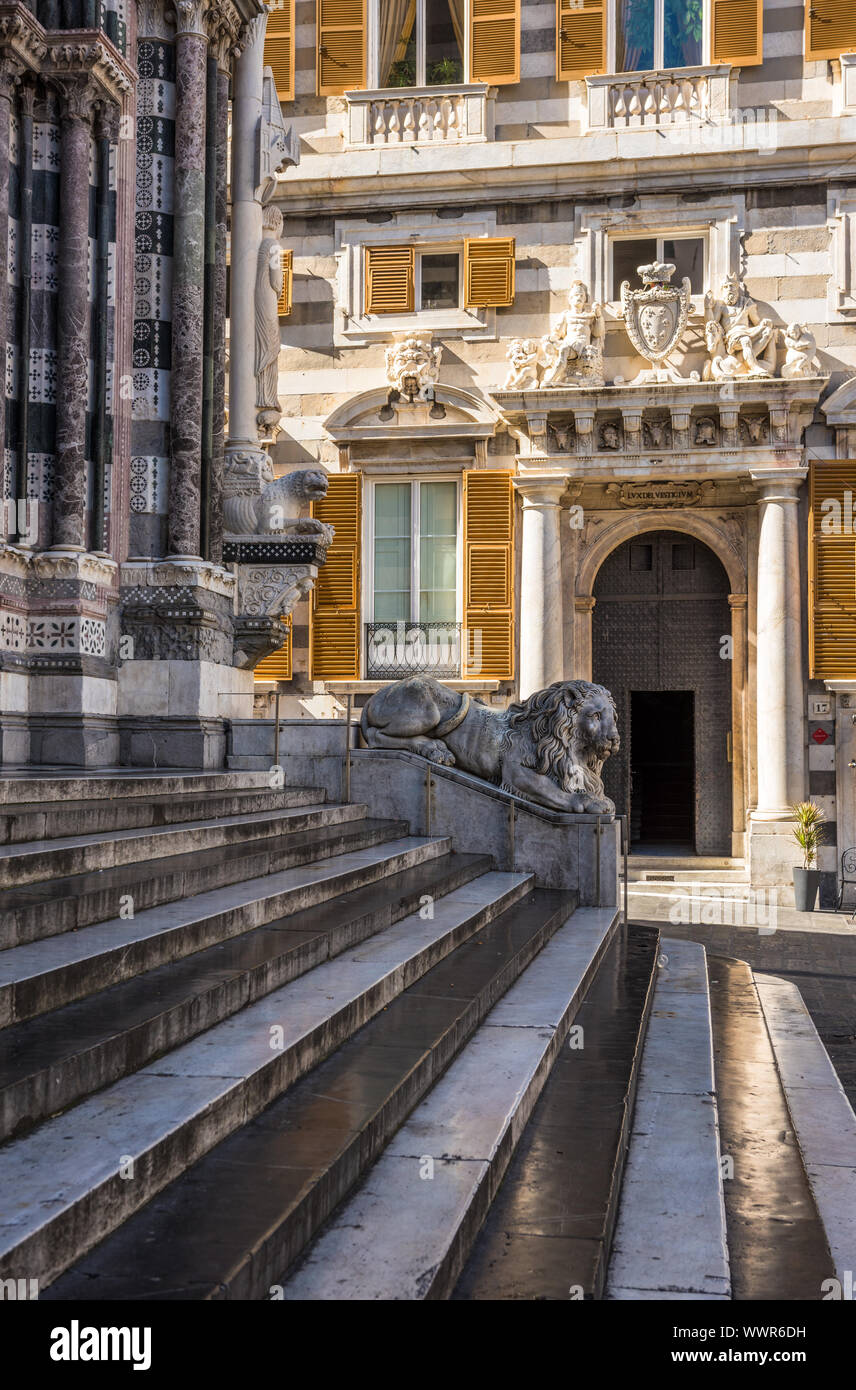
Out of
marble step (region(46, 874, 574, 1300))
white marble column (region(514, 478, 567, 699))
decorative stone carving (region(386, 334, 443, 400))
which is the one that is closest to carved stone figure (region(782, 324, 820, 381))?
white marble column (region(514, 478, 567, 699))

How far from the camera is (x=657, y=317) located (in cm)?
1823

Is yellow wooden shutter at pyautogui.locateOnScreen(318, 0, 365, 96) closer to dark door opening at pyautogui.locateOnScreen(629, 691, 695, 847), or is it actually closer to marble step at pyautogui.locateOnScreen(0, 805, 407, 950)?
dark door opening at pyautogui.locateOnScreen(629, 691, 695, 847)

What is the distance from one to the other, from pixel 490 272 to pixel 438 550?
13.3ft

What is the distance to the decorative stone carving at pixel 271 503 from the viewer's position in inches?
480

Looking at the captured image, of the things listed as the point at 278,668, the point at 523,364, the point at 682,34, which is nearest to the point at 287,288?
the point at 523,364

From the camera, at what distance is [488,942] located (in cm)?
697

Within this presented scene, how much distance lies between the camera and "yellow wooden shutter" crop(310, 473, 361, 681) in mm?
19234

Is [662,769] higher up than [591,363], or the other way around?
[591,363]

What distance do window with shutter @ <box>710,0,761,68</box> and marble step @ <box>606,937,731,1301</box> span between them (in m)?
16.0

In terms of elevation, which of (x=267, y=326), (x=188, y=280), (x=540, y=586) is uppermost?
(x=267, y=326)

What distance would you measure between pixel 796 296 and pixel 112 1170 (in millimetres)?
17545

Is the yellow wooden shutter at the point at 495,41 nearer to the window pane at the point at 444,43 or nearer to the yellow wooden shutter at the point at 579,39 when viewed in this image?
the window pane at the point at 444,43

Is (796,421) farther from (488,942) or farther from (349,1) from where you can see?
(488,942)

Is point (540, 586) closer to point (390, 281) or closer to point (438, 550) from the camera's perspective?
point (438, 550)
